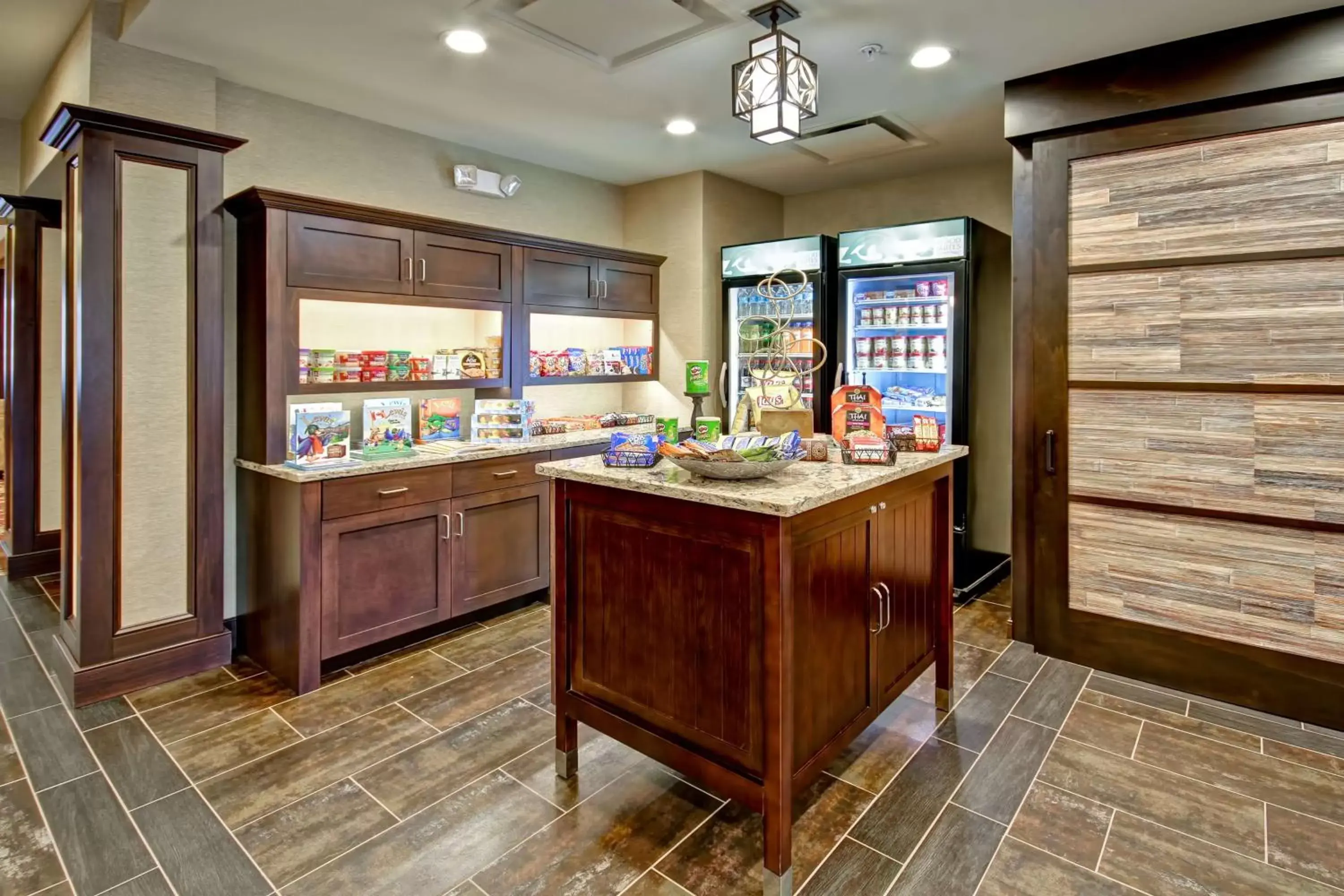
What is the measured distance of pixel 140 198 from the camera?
3.04m

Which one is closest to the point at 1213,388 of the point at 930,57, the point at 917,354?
the point at 917,354

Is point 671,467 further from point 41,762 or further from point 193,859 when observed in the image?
point 41,762

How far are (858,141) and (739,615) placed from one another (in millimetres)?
3602

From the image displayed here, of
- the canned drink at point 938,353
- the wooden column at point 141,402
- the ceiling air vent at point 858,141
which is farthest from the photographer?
the canned drink at point 938,353

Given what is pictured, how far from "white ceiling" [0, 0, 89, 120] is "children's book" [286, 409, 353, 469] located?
6.23 feet

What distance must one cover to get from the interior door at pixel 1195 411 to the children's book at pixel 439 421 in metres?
3.13

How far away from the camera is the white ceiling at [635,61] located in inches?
109

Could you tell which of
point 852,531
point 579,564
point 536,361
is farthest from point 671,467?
point 536,361

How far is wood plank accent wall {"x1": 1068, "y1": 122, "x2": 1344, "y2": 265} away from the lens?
2.80 metres

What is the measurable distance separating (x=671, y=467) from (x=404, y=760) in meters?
1.42

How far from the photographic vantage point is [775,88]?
8.15ft

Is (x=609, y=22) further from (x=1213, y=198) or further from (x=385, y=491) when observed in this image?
(x=1213, y=198)

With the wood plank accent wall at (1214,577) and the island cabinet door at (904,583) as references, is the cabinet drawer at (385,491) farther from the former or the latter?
the wood plank accent wall at (1214,577)

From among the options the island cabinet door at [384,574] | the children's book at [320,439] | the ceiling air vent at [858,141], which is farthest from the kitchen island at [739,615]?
the ceiling air vent at [858,141]
